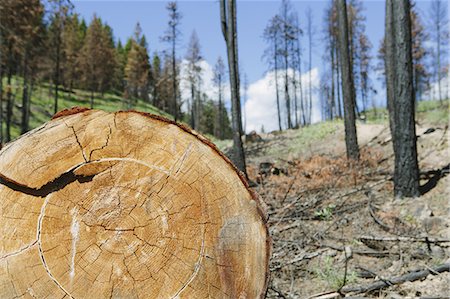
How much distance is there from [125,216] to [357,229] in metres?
4.60

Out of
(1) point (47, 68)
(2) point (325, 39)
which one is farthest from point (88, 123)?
(1) point (47, 68)

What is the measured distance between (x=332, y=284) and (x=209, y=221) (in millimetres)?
2632

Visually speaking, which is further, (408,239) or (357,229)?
(357,229)

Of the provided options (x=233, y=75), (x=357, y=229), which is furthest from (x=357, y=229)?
(x=233, y=75)

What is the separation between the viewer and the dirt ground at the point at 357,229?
165 inches

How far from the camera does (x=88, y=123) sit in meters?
2.22

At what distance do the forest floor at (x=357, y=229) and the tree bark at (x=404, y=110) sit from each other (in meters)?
0.35

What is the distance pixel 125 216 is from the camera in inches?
80.3

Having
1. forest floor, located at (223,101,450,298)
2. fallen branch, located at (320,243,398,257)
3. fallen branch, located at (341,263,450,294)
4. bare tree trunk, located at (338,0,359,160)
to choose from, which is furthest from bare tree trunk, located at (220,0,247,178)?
fallen branch, located at (341,263,450,294)

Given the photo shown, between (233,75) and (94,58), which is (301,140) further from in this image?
(94,58)

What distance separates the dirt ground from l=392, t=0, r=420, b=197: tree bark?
0.34 meters

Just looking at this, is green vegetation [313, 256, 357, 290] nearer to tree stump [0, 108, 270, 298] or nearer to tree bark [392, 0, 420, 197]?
tree stump [0, 108, 270, 298]

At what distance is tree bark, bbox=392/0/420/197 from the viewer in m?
7.05

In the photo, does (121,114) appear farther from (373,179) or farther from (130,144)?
→ (373,179)
